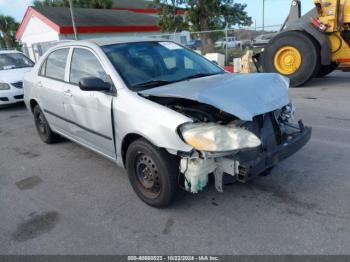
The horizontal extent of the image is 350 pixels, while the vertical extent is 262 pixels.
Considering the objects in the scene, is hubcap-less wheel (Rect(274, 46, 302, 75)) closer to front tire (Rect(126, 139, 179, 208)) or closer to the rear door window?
the rear door window

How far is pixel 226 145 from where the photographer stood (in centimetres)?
271

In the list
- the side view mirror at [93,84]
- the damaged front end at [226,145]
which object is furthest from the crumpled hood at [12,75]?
the damaged front end at [226,145]

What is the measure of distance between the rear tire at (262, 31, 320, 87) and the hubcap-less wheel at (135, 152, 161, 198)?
6.79 m

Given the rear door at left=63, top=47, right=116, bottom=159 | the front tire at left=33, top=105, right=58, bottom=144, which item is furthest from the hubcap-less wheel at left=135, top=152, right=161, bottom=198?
the front tire at left=33, top=105, right=58, bottom=144

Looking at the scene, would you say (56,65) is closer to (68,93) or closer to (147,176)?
(68,93)

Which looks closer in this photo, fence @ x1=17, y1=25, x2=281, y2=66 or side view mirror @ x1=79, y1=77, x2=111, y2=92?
side view mirror @ x1=79, y1=77, x2=111, y2=92

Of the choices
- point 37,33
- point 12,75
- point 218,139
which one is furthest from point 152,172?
point 37,33

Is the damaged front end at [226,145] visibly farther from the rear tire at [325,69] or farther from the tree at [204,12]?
the tree at [204,12]

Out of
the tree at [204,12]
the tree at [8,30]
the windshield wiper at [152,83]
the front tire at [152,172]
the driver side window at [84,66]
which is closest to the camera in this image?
the front tire at [152,172]

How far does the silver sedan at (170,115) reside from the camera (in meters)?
2.85

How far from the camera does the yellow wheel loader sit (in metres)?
8.17

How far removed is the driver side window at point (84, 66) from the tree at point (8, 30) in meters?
43.1

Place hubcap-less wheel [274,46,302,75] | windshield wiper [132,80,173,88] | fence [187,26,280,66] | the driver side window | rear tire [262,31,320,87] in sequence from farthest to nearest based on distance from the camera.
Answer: fence [187,26,280,66], hubcap-less wheel [274,46,302,75], rear tire [262,31,320,87], the driver side window, windshield wiper [132,80,173,88]

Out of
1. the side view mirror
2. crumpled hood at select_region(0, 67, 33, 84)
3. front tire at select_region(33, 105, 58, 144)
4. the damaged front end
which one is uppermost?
the side view mirror
